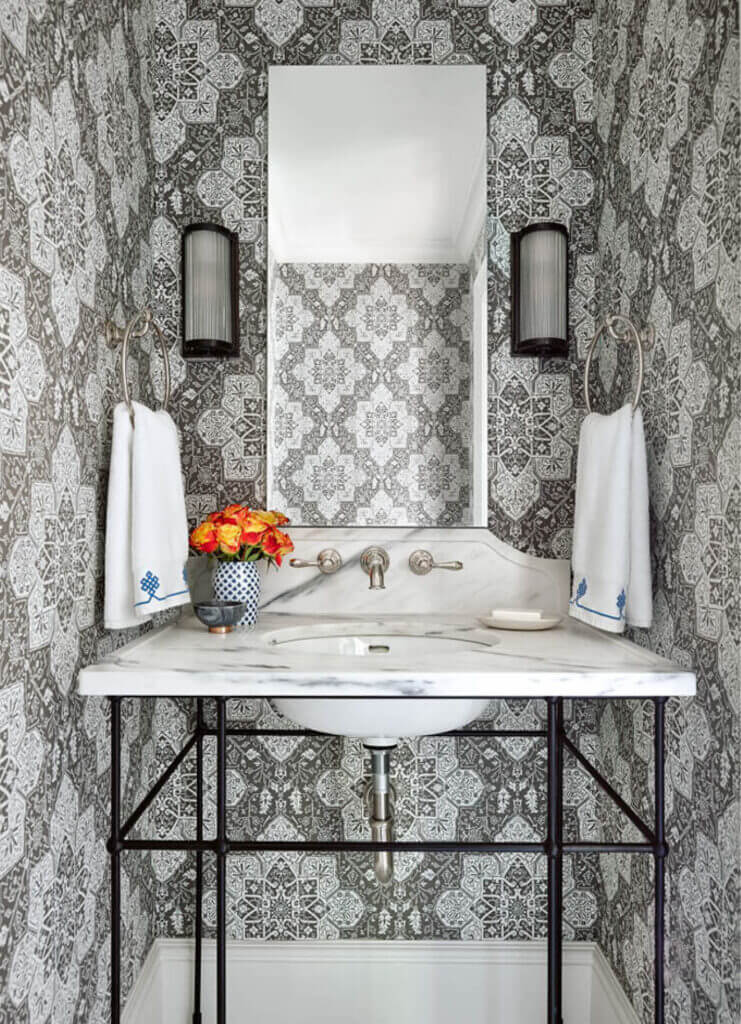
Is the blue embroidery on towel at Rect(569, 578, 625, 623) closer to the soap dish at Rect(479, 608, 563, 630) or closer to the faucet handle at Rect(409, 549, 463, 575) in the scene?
the soap dish at Rect(479, 608, 563, 630)

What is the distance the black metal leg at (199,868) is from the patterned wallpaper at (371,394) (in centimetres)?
56

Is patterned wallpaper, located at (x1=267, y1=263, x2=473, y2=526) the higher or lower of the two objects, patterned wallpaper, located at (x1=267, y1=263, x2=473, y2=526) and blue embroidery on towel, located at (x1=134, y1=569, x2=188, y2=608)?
the higher

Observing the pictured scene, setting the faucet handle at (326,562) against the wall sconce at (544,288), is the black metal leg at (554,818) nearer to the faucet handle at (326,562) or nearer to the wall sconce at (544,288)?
the faucet handle at (326,562)

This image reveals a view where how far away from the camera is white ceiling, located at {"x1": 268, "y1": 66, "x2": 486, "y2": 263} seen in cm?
181

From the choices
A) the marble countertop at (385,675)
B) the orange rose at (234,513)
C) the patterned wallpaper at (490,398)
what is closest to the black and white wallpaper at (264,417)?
the patterned wallpaper at (490,398)

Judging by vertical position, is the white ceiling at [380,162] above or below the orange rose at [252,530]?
above

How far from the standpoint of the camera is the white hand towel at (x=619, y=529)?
4.58ft

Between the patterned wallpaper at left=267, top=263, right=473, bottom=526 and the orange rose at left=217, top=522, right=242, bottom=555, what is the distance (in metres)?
0.26

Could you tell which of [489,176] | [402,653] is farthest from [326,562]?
[489,176]

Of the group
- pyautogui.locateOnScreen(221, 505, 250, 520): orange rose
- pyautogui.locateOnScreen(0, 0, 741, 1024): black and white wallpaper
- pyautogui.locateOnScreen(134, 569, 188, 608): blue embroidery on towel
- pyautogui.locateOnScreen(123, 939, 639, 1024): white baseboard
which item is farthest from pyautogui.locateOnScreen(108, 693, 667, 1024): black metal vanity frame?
pyautogui.locateOnScreen(123, 939, 639, 1024): white baseboard

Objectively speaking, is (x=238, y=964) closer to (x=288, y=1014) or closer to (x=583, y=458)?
(x=288, y=1014)

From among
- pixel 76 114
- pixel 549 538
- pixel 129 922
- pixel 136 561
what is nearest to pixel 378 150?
pixel 76 114

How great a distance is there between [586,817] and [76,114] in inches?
74.4

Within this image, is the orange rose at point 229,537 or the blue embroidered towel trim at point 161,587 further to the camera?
the orange rose at point 229,537
